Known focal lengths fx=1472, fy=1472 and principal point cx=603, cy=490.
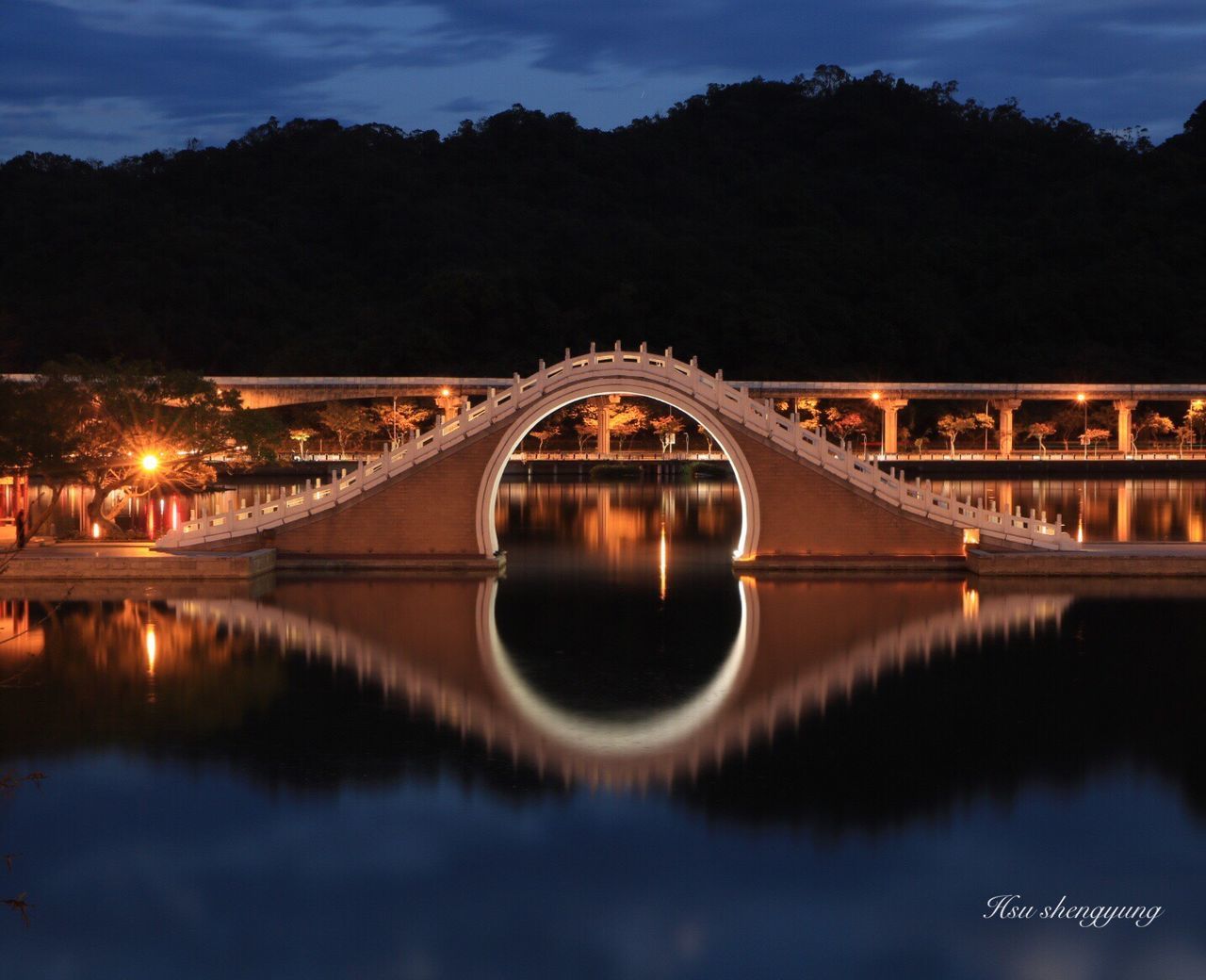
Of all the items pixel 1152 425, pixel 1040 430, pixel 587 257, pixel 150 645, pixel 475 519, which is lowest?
pixel 150 645

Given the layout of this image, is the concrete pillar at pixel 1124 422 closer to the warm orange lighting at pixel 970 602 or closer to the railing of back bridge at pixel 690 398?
the railing of back bridge at pixel 690 398

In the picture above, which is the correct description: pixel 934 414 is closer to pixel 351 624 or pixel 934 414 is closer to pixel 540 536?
pixel 540 536

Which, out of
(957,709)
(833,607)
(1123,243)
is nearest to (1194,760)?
(957,709)

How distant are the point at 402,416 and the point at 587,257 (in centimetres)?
2115

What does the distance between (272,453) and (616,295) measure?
6371 centimetres

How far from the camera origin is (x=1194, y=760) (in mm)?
16828

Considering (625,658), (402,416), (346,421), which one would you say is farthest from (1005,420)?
(625,658)

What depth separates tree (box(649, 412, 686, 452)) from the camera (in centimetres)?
9156

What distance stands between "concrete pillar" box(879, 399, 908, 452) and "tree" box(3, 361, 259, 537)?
52833 millimetres

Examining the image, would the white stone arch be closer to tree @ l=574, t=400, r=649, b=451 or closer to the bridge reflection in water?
the bridge reflection in water

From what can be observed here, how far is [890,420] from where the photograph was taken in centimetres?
8400

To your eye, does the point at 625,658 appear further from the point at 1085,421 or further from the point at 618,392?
the point at 1085,421

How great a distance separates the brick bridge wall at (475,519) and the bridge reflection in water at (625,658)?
1475 mm

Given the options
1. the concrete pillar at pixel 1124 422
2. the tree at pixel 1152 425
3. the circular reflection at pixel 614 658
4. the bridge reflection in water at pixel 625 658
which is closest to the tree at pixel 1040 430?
the tree at pixel 1152 425
